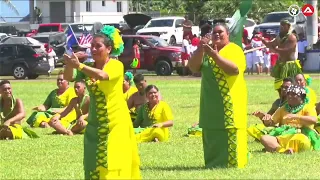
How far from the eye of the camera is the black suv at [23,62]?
34.1 metres

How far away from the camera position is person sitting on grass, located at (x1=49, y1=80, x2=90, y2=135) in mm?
15172

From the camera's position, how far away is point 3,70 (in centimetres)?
3472

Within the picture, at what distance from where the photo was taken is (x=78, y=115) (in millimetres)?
15773

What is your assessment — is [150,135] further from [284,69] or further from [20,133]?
[284,69]

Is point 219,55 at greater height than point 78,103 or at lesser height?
greater

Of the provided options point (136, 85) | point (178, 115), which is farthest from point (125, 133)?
point (178, 115)

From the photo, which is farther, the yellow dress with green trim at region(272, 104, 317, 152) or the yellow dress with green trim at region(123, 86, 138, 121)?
the yellow dress with green trim at region(123, 86, 138, 121)

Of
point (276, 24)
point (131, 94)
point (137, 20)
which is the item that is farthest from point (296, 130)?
point (137, 20)

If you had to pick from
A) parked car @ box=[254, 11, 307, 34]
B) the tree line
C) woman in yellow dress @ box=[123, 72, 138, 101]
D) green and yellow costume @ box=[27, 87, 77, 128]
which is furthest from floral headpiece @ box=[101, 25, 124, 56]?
the tree line

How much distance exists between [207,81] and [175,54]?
24.5 m

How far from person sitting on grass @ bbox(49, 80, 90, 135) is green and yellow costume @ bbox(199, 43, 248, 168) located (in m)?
5.41

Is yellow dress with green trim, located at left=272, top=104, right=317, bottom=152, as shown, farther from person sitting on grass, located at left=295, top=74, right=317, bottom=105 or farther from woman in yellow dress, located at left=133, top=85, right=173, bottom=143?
woman in yellow dress, located at left=133, top=85, right=173, bottom=143

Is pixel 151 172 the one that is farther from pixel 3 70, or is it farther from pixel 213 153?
pixel 3 70

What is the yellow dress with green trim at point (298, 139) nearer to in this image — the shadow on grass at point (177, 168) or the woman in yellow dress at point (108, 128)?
the shadow on grass at point (177, 168)
